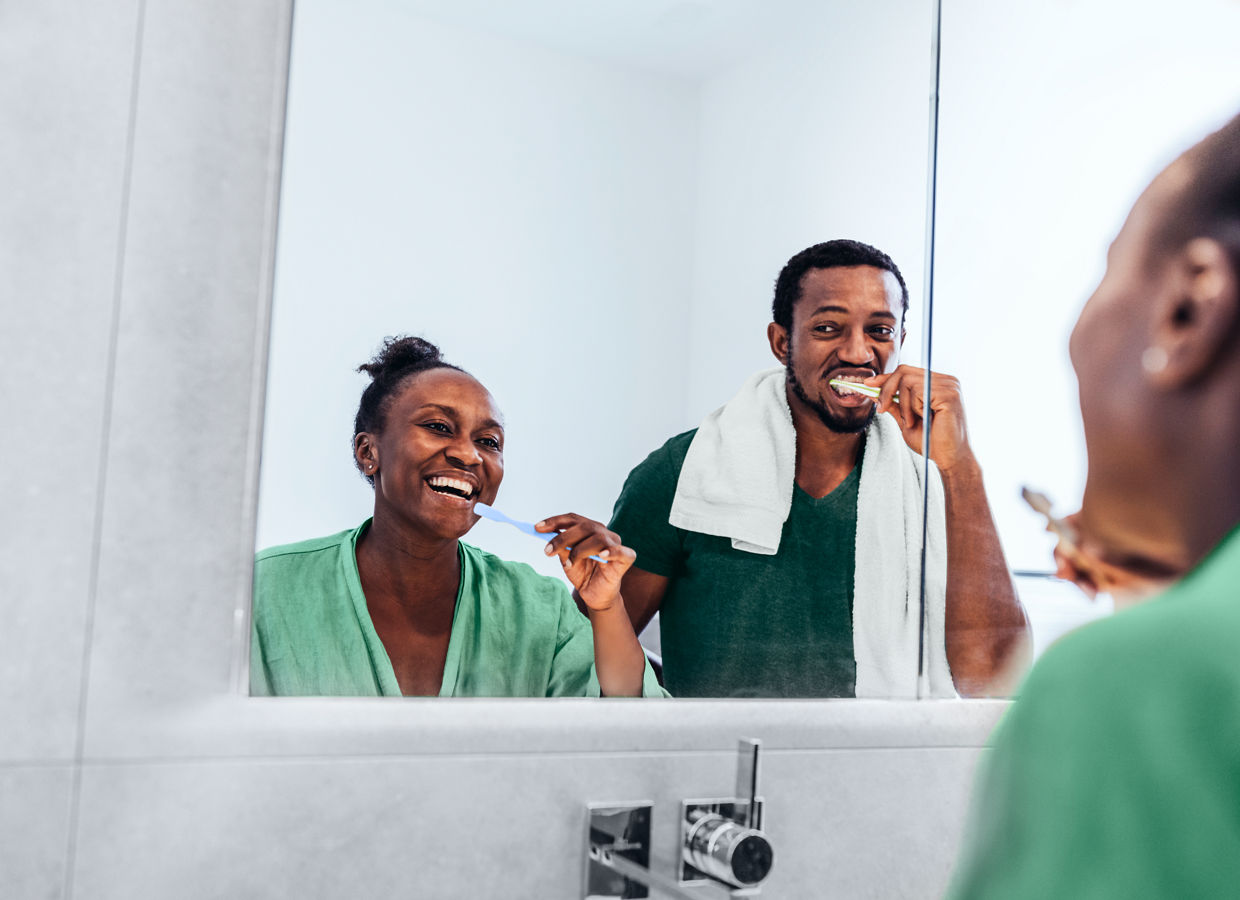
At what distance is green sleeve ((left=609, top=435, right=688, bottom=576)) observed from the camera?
910mm

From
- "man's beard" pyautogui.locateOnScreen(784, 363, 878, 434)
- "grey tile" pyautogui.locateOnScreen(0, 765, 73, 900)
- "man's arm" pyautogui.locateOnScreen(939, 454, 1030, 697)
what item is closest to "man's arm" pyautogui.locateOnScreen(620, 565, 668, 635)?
"man's beard" pyautogui.locateOnScreen(784, 363, 878, 434)

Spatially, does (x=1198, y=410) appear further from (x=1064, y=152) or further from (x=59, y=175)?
(x=1064, y=152)

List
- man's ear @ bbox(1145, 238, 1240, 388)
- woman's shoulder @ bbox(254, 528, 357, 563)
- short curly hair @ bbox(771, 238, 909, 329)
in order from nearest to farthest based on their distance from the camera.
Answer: man's ear @ bbox(1145, 238, 1240, 388)
woman's shoulder @ bbox(254, 528, 357, 563)
short curly hair @ bbox(771, 238, 909, 329)

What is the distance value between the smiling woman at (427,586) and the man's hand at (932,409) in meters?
0.38

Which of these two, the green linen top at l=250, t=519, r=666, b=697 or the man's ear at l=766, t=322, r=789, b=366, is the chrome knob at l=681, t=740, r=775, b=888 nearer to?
the green linen top at l=250, t=519, r=666, b=697

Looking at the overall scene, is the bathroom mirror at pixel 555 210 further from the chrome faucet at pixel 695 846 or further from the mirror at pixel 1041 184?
the chrome faucet at pixel 695 846

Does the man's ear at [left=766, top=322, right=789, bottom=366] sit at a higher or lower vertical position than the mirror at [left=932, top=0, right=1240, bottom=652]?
lower

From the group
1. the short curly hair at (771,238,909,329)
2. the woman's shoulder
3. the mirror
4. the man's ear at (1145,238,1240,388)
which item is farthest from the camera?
the mirror

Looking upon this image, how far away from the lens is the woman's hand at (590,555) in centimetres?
87

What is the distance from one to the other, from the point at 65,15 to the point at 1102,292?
874mm

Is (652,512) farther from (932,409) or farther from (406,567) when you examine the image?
(932,409)

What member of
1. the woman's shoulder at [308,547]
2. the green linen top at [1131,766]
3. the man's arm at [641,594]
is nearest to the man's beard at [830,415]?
the man's arm at [641,594]

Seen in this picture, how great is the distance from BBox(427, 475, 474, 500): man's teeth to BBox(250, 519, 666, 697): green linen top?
5cm

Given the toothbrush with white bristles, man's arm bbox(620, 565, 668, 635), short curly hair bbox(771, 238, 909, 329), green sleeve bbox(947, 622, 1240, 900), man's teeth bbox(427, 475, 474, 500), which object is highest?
short curly hair bbox(771, 238, 909, 329)
